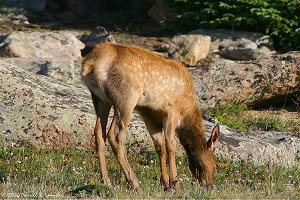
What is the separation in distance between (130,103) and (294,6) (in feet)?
41.4

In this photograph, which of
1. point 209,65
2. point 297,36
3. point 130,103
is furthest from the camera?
point 297,36

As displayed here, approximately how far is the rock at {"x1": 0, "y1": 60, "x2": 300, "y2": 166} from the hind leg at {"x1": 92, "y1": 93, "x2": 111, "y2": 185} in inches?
76.3

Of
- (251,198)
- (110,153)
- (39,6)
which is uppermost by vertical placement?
(251,198)

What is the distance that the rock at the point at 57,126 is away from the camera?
11984 millimetres

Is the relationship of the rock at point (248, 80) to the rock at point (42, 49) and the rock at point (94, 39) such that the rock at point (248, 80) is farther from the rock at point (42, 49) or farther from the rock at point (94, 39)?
the rock at point (94, 39)

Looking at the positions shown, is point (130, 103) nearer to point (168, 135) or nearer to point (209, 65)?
point (168, 135)

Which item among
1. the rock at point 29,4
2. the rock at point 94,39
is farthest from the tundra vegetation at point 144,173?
the rock at point 29,4

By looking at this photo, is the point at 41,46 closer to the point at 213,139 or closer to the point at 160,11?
the point at 160,11

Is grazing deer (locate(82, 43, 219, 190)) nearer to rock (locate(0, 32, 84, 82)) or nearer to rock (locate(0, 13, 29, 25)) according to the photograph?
rock (locate(0, 32, 84, 82))

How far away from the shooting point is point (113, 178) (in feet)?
34.8

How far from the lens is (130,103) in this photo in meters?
9.73

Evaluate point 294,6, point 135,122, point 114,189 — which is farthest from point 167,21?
point 114,189

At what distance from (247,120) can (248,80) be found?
875 mm

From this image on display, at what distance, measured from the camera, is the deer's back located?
978 centimetres
